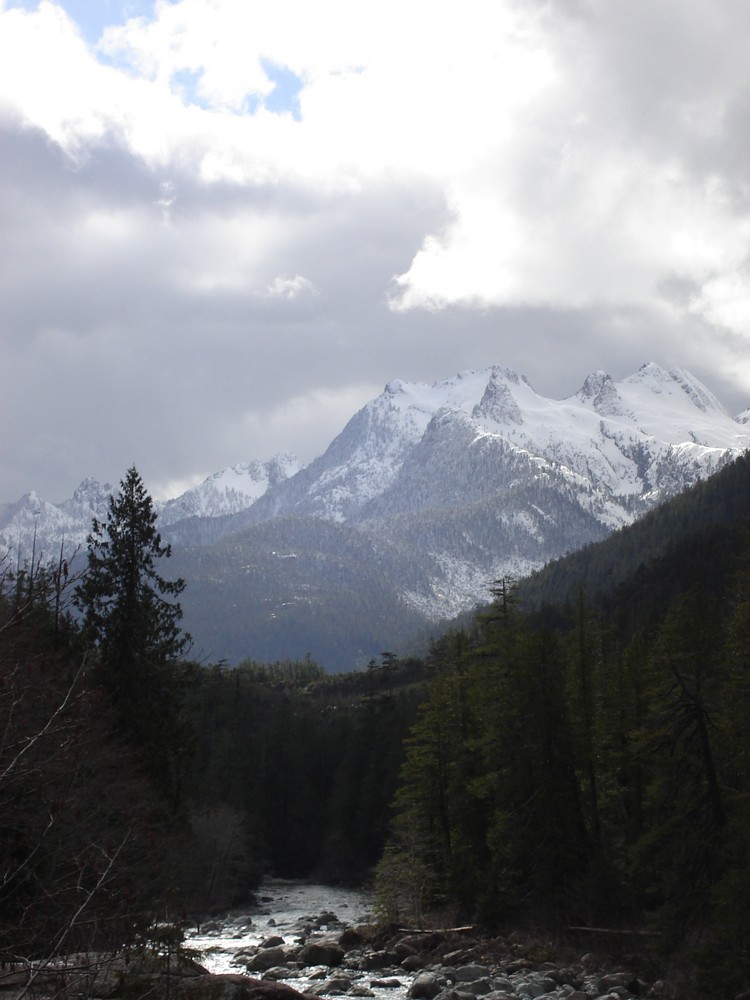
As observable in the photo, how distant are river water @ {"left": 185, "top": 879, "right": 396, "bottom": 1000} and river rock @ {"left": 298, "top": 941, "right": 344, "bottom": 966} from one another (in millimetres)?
1489

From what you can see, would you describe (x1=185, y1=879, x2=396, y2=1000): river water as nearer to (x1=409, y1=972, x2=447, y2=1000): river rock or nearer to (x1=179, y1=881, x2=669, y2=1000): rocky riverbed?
(x1=179, y1=881, x2=669, y2=1000): rocky riverbed

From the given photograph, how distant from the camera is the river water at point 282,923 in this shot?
39625 mm

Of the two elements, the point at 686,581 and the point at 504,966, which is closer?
the point at 504,966

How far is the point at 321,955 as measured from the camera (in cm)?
4159

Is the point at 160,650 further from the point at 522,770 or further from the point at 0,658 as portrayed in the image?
the point at 0,658

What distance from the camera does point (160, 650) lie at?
33.4 metres

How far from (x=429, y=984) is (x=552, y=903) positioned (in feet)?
29.8

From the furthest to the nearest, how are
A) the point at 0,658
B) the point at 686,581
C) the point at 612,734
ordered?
1. the point at 686,581
2. the point at 612,734
3. the point at 0,658

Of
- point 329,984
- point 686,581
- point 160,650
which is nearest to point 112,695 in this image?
point 160,650

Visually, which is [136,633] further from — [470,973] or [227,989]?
[470,973]

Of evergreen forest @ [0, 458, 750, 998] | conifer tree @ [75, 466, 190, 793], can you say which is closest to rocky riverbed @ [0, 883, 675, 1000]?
evergreen forest @ [0, 458, 750, 998]

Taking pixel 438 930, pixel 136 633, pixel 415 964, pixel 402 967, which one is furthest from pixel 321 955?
pixel 136 633

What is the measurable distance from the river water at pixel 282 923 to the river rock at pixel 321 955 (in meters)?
1.49

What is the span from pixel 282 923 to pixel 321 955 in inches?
648
